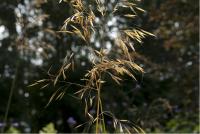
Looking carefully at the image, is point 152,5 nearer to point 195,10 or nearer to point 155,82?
point 195,10

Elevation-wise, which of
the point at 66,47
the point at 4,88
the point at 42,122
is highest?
the point at 66,47

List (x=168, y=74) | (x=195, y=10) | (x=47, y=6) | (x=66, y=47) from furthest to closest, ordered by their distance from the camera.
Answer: (x=168, y=74)
(x=195, y=10)
(x=66, y=47)
(x=47, y=6)

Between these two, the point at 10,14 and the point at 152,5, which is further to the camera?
the point at 152,5

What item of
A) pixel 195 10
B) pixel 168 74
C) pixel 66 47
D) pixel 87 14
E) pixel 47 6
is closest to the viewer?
pixel 87 14

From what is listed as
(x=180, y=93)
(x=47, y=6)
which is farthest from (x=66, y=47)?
(x=180, y=93)

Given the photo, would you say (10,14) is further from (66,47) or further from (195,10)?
(195,10)

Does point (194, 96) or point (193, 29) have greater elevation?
point (193, 29)
